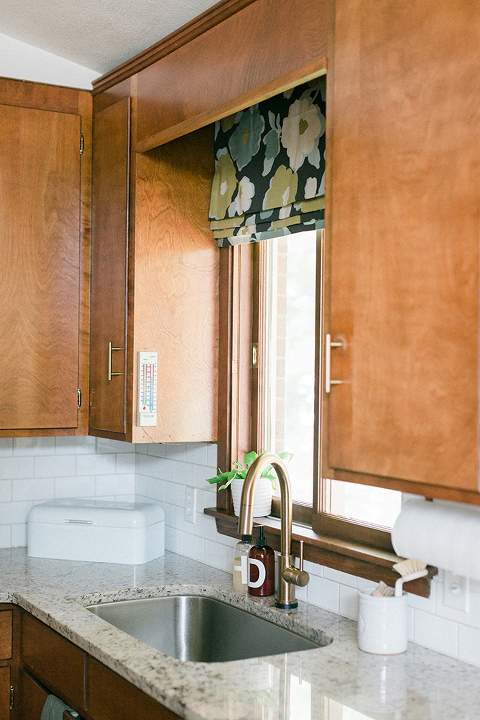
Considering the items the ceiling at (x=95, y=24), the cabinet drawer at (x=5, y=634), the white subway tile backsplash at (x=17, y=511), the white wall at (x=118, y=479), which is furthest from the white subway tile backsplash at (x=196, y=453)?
the ceiling at (x=95, y=24)

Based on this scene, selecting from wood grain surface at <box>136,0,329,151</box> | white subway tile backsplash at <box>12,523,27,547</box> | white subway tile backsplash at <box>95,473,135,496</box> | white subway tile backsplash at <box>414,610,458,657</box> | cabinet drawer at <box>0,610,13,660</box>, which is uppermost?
wood grain surface at <box>136,0,329,151</box>

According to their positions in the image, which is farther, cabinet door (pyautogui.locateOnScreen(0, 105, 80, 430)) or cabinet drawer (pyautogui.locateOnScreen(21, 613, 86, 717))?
cabinet door (pyautogui.locateOnScreen(0, 105, 80, 430))

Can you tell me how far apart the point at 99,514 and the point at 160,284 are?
85 centimetres

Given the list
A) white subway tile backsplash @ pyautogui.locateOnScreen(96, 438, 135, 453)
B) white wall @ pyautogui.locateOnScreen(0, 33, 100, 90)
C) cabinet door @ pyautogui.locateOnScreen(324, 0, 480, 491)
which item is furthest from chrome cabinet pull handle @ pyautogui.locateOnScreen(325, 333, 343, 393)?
white wall @ pyautogui.locateOnScreen(0, 33, 100, 90)

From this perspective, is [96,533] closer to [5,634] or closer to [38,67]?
[5,634]

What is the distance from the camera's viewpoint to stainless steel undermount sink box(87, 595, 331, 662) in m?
2.18

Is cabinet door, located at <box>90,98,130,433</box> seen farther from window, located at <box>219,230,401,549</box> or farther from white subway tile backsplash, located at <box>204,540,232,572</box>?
white subway tile backsplash, located at <box>204,540,232,572</box>

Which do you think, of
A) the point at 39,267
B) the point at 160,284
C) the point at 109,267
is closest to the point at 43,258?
the point at 39,267

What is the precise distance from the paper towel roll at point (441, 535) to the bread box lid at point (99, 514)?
1.25m

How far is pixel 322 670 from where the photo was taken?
1617mm

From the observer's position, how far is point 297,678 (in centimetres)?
158

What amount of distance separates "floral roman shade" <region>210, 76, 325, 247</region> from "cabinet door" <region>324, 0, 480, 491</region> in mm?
526

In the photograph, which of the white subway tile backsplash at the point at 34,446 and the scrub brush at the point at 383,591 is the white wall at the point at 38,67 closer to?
the white subway tile backsplash at the point at 34,446

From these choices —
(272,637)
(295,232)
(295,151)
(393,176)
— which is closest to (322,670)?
(272,637)
